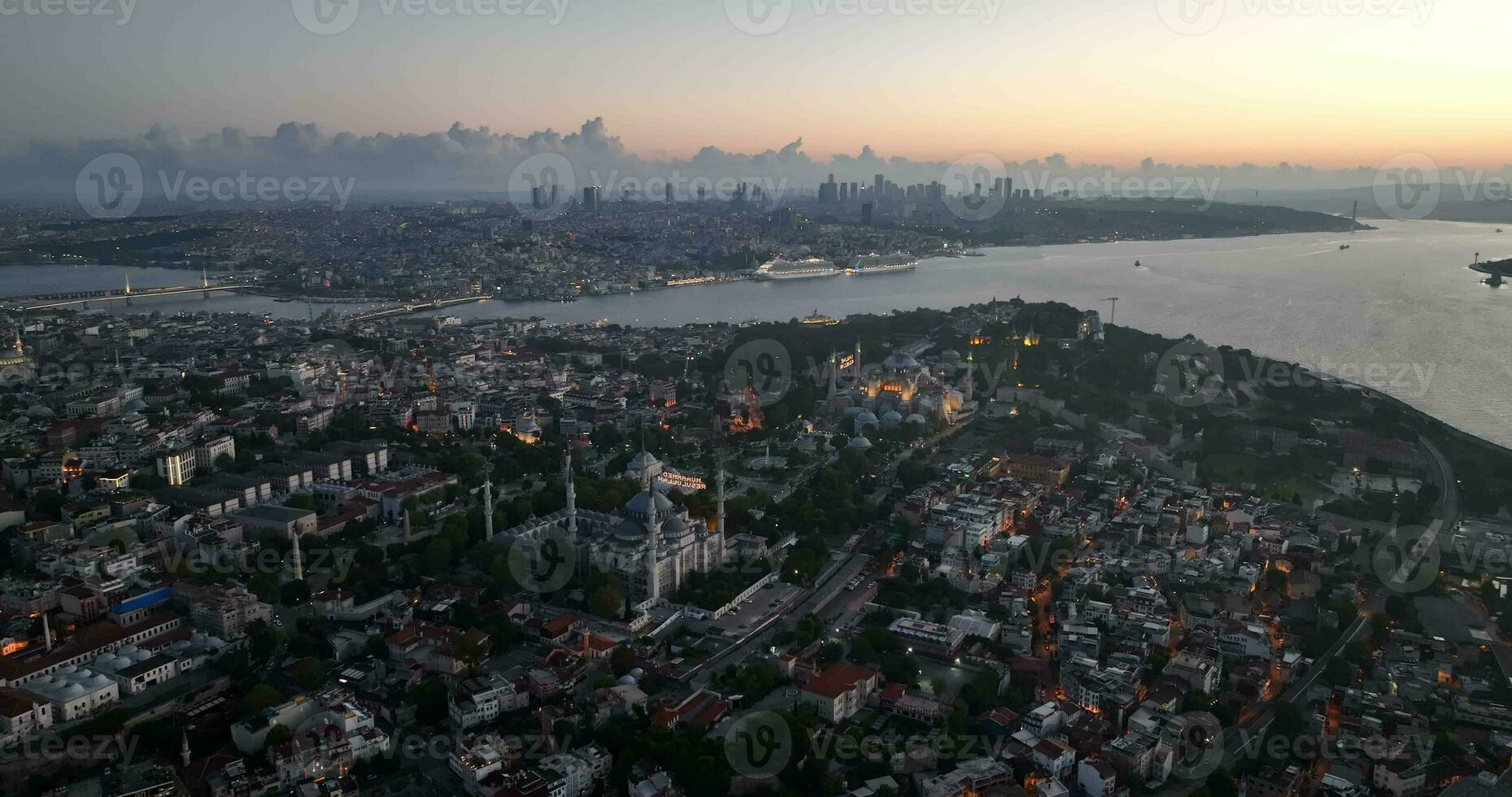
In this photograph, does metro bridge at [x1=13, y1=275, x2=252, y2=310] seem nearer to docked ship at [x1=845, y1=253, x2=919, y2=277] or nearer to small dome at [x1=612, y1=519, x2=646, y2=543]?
docked ship at [x1=845, y1=253, x2=919, y2=277]

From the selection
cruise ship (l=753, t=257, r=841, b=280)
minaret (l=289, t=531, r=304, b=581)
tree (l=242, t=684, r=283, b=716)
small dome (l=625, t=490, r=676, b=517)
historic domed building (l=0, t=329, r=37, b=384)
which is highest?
cruise ship (l=753, t=257, r=841, b=280)

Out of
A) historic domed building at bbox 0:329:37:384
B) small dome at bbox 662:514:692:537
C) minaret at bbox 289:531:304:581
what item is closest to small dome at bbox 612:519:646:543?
small dome at bbox 662:514:692:537

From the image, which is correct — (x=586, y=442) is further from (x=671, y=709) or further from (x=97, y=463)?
(x=671, y=709)

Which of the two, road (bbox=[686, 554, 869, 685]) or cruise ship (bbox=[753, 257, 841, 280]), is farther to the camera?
cruise ship (bbox=[753, 257, 841, 280])

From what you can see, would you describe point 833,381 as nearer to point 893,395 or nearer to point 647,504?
point 893,395

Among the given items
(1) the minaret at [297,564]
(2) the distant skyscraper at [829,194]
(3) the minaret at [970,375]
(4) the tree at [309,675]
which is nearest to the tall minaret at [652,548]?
(4) the tree at [309,675]

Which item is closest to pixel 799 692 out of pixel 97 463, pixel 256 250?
pixel 97 463

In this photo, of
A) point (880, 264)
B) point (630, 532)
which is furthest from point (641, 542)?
point (880, 264)
